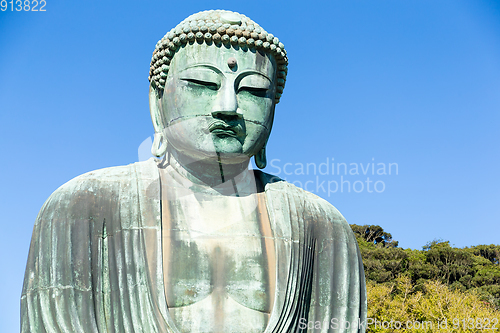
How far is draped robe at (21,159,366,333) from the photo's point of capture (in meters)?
6.48

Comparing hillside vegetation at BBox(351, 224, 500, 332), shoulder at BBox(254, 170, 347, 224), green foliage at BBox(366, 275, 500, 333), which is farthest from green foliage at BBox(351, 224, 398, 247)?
shoulder at BBox(254, 170, 347, 224)

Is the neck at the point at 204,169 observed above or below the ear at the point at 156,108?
below

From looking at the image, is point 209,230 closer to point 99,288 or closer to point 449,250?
point 99,288

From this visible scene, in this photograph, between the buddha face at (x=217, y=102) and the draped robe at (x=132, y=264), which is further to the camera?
the buddha face at (x=217, y=102)

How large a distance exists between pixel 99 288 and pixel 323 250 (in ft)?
8.13

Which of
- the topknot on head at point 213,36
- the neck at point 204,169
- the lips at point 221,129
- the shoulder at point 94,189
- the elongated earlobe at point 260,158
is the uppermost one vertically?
the topknot on head at point 213,36

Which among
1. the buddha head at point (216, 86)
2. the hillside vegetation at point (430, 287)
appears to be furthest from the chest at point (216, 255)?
the hillside vegetation at point (430, 287)

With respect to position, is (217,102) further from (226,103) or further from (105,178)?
(105,178)

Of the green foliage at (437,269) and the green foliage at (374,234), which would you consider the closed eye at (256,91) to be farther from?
the green foliage at (374,234)

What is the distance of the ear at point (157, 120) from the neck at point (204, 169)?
6.0 inches

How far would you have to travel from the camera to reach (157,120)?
7746mm

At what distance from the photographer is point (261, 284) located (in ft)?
22.8

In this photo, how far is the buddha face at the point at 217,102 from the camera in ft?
23.4

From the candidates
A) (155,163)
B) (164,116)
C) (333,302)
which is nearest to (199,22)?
(164,116)
